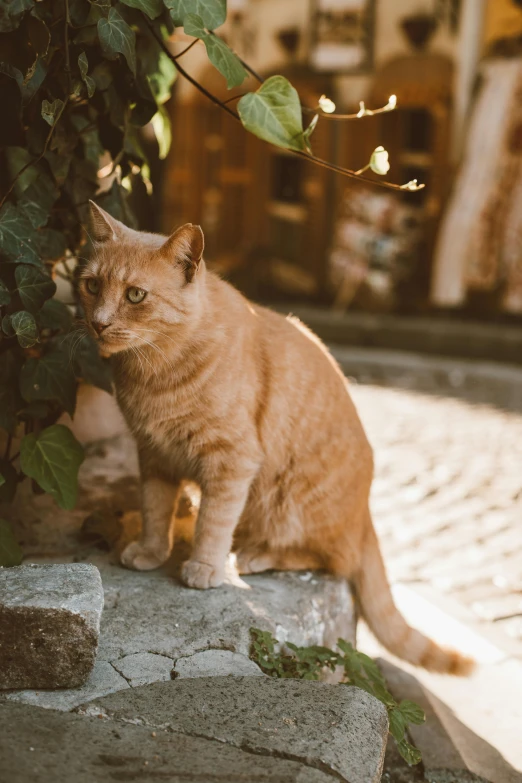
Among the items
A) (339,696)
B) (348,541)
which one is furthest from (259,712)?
(348,541)

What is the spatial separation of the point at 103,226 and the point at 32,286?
300 mm

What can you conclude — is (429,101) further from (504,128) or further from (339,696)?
(339,696)

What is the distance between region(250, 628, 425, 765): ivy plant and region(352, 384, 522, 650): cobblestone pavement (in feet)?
3.54

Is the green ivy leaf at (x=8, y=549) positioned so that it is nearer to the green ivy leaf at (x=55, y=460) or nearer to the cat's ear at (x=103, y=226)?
the green ivy leaf at (x=55, y=460)

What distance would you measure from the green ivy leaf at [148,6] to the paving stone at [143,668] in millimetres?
1703

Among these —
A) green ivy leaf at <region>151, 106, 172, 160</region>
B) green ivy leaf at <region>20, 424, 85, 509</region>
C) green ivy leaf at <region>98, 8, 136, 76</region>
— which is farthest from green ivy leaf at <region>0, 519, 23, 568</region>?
green ivy leaf at <region>151, 106, 172, 160</region>

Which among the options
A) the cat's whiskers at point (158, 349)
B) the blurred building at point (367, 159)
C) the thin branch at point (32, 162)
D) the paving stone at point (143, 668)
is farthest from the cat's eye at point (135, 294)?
the blurred building at point (367, 159)

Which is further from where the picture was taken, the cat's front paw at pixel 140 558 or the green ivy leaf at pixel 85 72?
the cat's front paw at pixel 140 558

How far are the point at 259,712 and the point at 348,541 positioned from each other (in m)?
1.04

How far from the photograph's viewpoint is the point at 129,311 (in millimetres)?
2596

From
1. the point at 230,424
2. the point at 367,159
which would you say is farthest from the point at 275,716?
the point at 367,159

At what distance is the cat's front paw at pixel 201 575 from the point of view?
9.18 feet

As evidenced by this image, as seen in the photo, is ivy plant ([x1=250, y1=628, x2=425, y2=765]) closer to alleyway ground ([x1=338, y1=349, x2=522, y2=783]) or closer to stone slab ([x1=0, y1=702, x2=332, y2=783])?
alleyway ground ([x1=338, y1=349, x2=522, y2=783])

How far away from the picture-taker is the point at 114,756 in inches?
73.2
